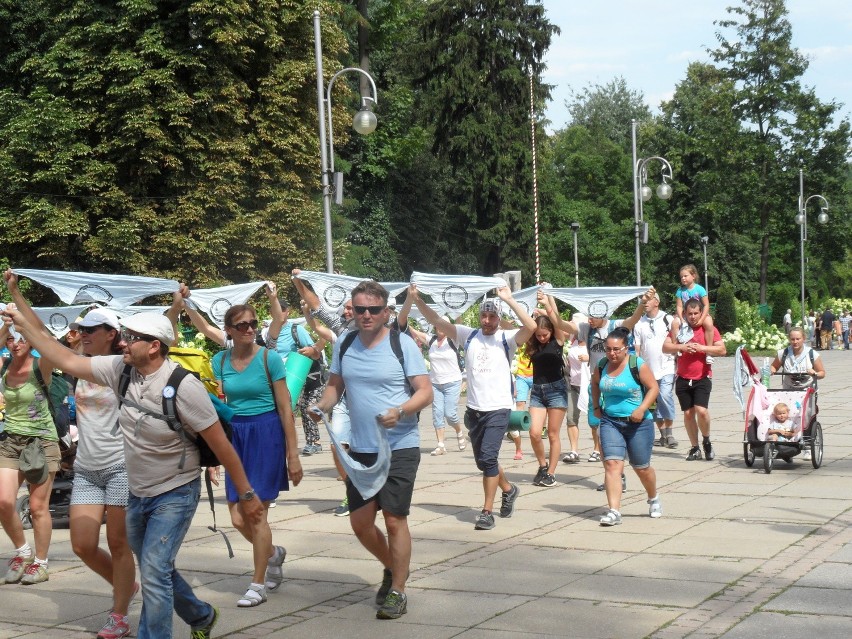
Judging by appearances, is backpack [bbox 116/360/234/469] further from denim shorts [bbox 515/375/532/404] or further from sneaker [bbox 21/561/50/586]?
denim shorts [bbox 515/375/532/404]

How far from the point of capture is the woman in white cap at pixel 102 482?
6301mm

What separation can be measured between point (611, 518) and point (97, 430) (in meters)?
4.41

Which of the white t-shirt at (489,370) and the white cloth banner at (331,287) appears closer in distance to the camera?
the white t-shirt at (489,370)

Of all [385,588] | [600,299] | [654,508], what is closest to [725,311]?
[600,299]

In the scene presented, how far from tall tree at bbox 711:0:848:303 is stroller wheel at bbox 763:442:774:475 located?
4598cm

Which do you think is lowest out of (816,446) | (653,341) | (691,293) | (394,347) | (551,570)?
(551,570)

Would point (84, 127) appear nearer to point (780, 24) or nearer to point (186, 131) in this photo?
point (186, 131)

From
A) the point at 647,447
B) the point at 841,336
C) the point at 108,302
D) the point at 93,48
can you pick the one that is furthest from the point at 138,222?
the point at 841,336

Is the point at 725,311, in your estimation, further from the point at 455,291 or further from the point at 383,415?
the point at 383,415

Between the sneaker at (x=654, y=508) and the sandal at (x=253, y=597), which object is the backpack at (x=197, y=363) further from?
the sneaker at (x=654, y=508)

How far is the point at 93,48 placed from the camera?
1335 inches

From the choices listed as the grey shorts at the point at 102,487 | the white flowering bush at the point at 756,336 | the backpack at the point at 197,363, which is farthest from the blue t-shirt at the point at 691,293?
the white flowering bush at the point at 756,336

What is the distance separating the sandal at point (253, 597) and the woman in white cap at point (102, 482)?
75cm

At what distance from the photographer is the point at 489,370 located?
9.77 m
